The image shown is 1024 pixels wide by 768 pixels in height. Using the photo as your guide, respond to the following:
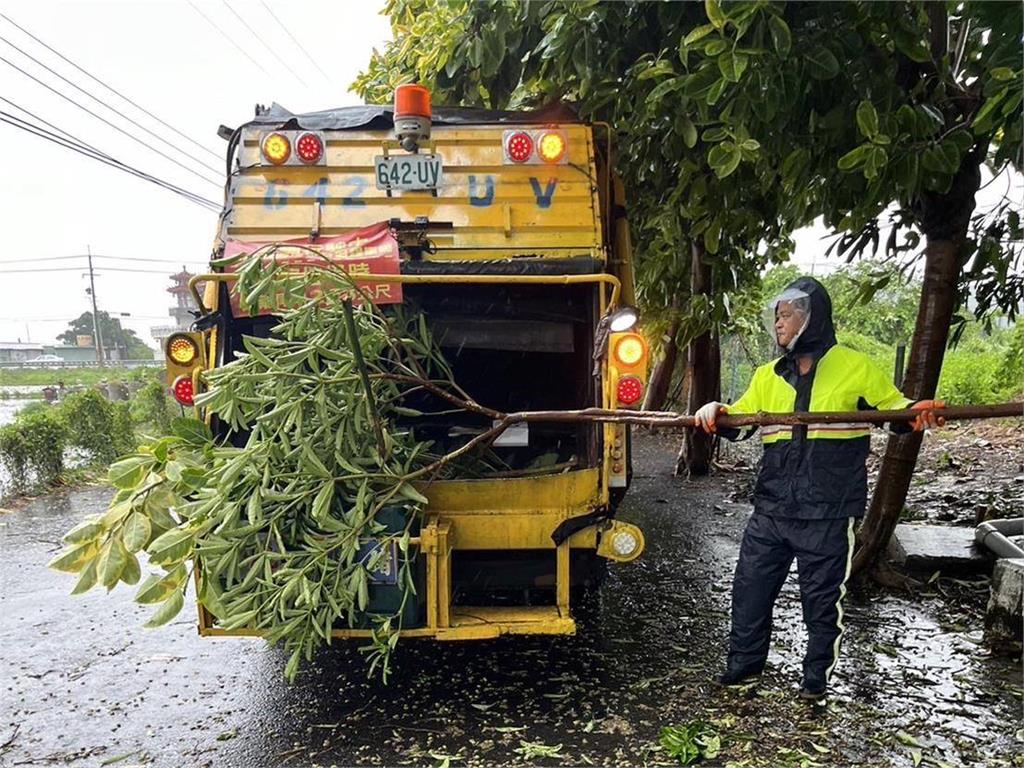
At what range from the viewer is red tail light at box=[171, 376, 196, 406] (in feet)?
10.4

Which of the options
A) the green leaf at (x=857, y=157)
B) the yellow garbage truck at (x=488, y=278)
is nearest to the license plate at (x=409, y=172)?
the yellow garbage truck at (x=488, y=278)

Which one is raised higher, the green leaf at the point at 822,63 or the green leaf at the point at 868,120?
the green leaf at the point at 822,63

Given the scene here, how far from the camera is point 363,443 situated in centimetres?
278

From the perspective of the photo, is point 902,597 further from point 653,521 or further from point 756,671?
point 653,521

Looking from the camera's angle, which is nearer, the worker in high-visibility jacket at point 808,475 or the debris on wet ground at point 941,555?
the worker in high-visibility jacket at point 808,475

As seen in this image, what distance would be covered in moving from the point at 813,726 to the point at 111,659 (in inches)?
133

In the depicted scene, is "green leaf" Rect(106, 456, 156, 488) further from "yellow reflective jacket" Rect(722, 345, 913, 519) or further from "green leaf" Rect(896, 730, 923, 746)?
"green leaf" Rect(896, 730, 923, 746)

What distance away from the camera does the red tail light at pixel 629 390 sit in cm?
291

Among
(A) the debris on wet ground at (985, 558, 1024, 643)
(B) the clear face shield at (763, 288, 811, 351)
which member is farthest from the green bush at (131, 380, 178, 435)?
(A) the debris on wet ground at (985, 558, 1024, 643)

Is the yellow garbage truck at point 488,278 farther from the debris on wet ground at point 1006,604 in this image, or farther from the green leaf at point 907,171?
the debris on wet ground at point 1006,604

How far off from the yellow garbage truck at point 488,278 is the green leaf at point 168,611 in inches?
6.7

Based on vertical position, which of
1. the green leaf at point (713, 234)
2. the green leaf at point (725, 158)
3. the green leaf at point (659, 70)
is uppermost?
the green leaf at point (659, 70)

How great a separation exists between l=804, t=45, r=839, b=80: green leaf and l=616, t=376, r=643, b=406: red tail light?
150 cm

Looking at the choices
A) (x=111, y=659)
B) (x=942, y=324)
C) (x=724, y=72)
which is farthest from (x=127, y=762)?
(x=942, y=324)
